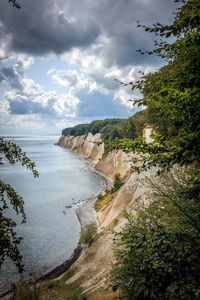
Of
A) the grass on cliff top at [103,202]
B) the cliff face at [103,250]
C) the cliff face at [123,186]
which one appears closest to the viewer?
the cliff face at [103,250]

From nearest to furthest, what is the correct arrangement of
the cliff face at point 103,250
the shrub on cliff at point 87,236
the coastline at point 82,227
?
1. the cliff face at point 103,250
2. the coastline at point 82,227
3. the shrub on cliff at point 87,236

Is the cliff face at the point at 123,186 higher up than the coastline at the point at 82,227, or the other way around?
the cliff face at the point at 123,186

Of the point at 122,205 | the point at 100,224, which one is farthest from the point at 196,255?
the point at 100,224

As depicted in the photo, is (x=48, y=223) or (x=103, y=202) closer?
(x=48, y=223)

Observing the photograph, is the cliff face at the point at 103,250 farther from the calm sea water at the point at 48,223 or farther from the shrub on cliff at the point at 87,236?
the calm sea water at the point at 48,223

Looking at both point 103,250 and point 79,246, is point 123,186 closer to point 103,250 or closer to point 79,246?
point 79,246

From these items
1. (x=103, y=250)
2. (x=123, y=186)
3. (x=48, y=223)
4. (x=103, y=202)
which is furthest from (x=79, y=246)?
(x=103, y=202)

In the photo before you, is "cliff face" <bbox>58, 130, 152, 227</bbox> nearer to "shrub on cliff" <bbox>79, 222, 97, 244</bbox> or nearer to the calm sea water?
"shrub on cliff" <bbox>79, 222, 97, 244</bbox>

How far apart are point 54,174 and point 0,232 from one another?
7779cm

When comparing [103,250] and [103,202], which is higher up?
[103,250]

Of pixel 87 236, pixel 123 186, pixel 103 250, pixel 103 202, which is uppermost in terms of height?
pixel 123 186

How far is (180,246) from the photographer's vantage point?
3908 millimetres

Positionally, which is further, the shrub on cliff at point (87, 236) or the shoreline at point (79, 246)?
the shrub on cliff at point (87, 236)

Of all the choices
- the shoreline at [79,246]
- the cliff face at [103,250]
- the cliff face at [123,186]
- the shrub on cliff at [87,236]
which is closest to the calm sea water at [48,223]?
the shoreline at [79,246]
